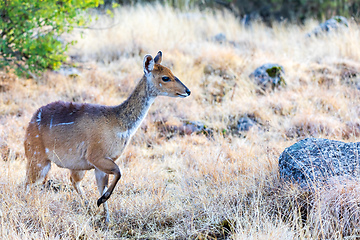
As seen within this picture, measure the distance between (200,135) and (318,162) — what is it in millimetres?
3624

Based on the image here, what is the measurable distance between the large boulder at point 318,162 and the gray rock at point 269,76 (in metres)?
5.17

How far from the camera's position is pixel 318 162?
486cm

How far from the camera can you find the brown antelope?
16.2 feet

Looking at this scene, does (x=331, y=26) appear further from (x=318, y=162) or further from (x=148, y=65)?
(x=148, y=65)

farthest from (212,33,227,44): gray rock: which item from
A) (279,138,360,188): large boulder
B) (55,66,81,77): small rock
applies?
(279,138,360,188): large boulder

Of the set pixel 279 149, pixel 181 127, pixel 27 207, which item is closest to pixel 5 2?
pixel 181 127

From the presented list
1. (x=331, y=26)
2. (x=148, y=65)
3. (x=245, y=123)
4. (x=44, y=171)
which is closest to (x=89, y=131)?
(x=44, y=171)

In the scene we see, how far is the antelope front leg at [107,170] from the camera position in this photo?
466 centimetres

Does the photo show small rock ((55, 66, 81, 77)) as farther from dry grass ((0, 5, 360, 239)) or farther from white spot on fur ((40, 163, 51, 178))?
white spot on fur ((40, 163, 51, 178))

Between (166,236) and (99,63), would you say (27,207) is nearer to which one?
(166,236)

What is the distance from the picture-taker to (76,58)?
11.5 meters

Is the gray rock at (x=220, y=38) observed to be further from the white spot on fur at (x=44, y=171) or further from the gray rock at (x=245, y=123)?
the white spot on fur at (x=44, y=171)

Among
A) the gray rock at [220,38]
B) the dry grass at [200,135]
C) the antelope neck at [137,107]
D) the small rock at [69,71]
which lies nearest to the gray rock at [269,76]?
the dry grass at [200,135]

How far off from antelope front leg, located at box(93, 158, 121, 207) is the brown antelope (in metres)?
0.01
